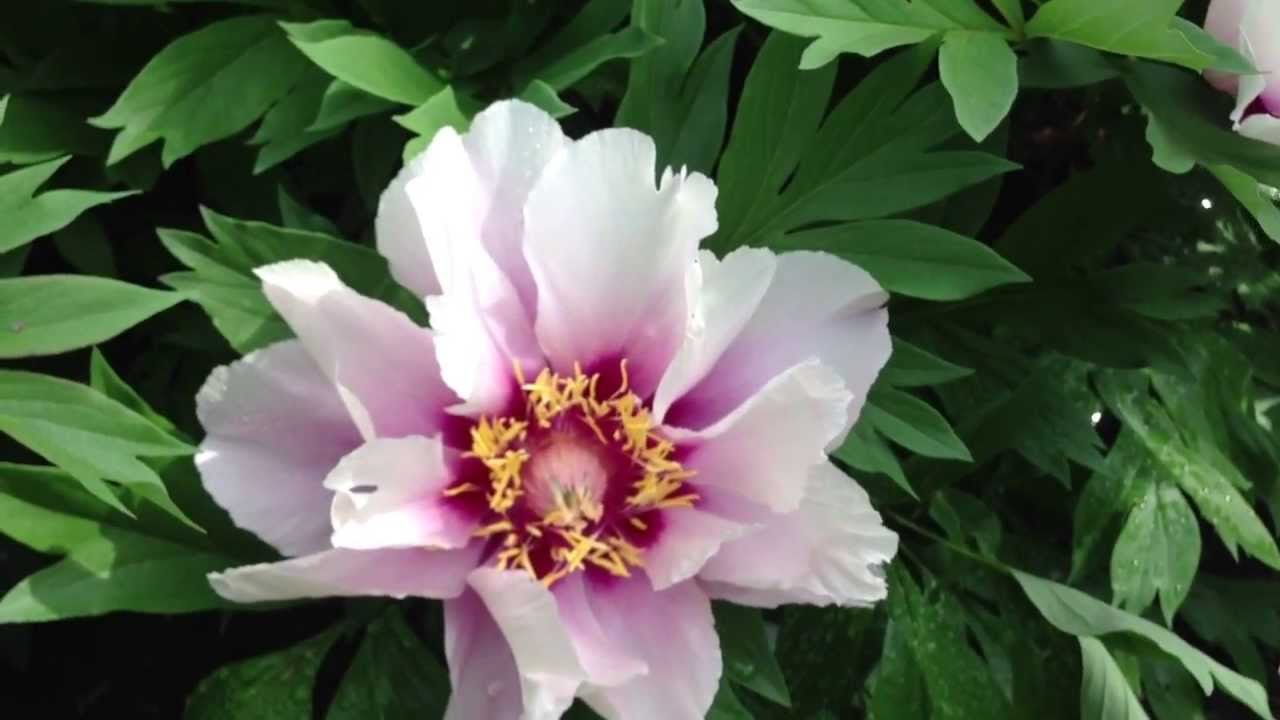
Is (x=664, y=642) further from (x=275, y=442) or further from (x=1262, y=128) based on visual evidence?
(x=1262, y=128)

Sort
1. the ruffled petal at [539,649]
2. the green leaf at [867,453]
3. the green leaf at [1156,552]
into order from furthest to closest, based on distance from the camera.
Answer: the green leaf at [1156,552] → the green leaf at [867,453] → the ruffled petal at [539,649]

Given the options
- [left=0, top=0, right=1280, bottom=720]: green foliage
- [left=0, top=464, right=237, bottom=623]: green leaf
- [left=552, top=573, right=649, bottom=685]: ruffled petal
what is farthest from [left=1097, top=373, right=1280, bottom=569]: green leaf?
[left=0, top=464, right=237, bottom=623]: green leaf

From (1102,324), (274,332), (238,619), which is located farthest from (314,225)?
(1102,324)

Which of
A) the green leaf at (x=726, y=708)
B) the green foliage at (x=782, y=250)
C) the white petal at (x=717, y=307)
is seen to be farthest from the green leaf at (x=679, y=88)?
the green leaf at (x=726, y=708)

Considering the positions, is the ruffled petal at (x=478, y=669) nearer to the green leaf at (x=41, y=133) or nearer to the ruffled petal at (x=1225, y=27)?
the green leaf at (x=41, y=133)

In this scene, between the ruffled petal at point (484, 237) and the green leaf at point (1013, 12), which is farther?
the green leaf at point (1013, 12)
